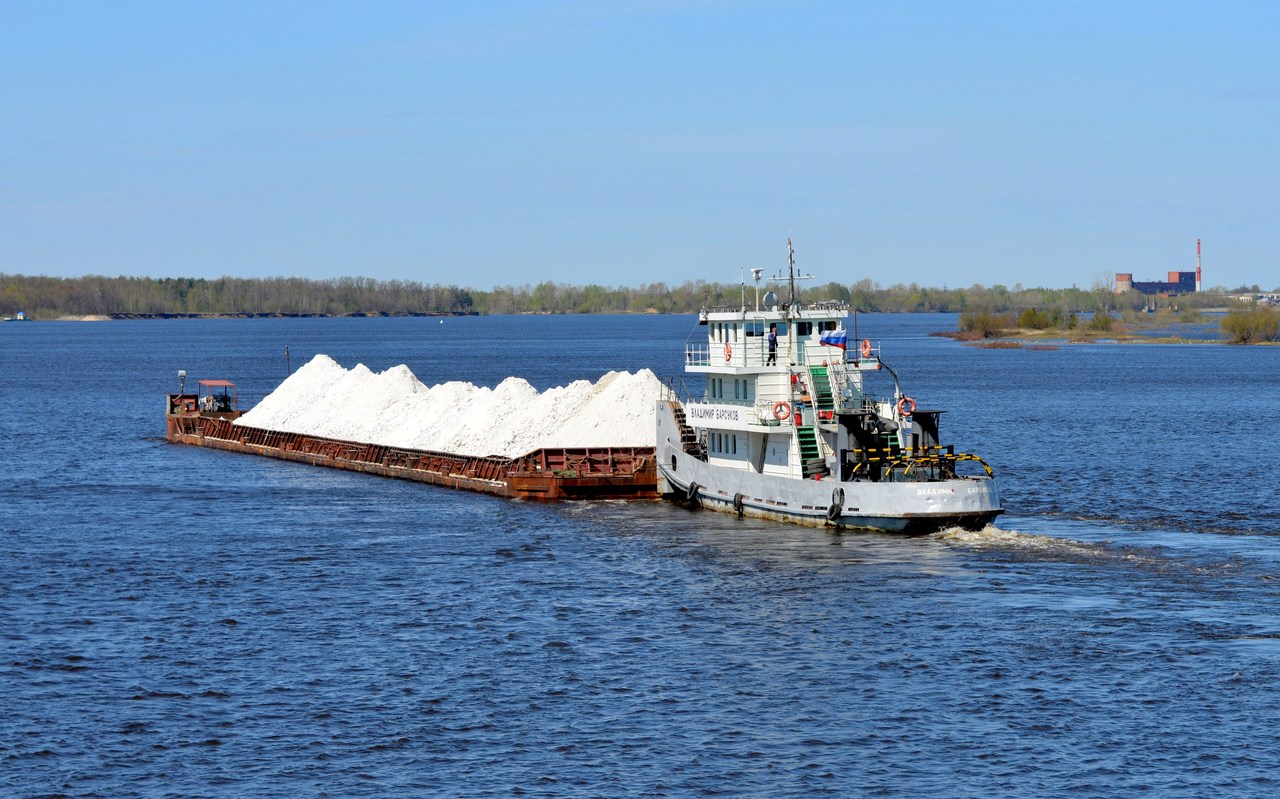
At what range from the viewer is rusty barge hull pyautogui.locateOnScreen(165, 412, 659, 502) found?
196ft

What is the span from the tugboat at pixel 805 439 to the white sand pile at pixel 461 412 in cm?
537

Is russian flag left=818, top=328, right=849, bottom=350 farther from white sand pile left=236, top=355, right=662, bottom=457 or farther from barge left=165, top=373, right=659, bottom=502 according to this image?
white sand pile left=236, top=355, right=662, bottom=457

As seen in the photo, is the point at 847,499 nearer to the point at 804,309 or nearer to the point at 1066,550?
the point at 1066,550

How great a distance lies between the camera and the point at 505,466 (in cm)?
6281

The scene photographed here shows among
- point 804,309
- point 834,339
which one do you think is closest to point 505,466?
point 804,309

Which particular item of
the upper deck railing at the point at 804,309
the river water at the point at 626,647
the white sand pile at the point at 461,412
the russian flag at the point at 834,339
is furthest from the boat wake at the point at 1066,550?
the white sand pile at the point at 461,412

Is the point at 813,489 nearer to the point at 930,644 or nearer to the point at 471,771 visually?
the point at 930,644

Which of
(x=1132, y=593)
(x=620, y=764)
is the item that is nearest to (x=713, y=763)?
(x=620, y=764)

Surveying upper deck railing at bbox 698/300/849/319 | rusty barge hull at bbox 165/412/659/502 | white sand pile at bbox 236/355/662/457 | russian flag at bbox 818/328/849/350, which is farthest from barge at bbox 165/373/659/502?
russian flag at bbox 818/328/849/350

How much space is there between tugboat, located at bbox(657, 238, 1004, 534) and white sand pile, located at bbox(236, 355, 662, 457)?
17.6 ft

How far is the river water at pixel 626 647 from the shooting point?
27.5m

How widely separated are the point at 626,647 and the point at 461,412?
130 ft

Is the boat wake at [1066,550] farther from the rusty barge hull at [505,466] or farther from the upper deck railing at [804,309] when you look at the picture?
the rusty barge hull at [505,466]

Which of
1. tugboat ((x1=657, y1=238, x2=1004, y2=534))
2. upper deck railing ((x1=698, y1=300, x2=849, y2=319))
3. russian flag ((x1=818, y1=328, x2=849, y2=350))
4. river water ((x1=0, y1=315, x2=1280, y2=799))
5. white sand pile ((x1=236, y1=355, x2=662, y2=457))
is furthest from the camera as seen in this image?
white sand pile ((x1=236, y1=355, x2=662, y2=457))
